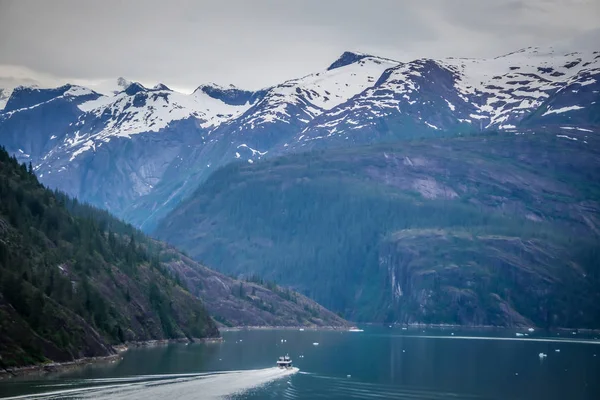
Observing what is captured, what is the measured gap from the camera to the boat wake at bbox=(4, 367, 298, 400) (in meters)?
160

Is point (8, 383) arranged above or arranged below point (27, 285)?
below

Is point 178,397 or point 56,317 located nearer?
point 178,397

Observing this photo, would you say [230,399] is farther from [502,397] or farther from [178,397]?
[502,397]

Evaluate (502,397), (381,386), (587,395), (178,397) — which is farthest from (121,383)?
(587,395)

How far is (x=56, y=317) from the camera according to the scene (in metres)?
199

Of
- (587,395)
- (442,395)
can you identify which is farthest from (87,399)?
(587,395)

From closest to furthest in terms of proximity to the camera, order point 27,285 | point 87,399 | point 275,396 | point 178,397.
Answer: point 87,399, point 178,397, point 275,396, point 27,285

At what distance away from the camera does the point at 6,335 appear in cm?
17388

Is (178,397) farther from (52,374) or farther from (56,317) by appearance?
(56,317)

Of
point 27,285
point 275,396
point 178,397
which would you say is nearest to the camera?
point 178,397

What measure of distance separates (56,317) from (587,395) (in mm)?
92541

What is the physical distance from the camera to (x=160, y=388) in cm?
17438

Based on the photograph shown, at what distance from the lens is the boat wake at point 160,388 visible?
6280 inches

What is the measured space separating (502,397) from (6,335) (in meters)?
79.9
